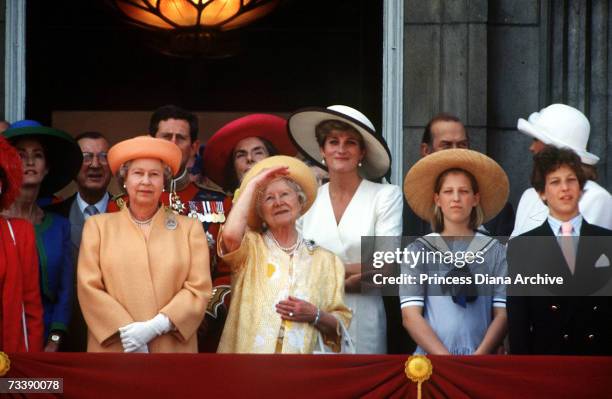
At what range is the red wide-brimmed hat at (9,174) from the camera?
9531 mm

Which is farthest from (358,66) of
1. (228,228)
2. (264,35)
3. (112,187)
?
(228,228)

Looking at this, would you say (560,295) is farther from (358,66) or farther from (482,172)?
(358,66)

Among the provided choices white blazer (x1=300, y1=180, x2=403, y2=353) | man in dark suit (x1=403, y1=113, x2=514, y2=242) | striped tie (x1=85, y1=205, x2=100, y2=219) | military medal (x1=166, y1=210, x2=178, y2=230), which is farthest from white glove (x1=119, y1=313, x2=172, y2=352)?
man in dark suit (x1=403, y1=113, x2=514, y2=242)

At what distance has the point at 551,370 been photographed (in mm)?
9352

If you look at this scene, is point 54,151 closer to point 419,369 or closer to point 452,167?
point 452,167

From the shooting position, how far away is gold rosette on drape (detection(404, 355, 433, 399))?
9352 millimetres

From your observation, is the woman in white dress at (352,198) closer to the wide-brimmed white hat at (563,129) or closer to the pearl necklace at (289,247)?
the pearl necklace at (289,247)

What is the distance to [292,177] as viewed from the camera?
31.9 feet

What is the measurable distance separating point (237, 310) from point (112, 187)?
2630 millimetres

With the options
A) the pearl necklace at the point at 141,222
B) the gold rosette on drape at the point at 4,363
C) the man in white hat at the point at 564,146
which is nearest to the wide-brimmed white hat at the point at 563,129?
the man in white hat at the point at 564,146

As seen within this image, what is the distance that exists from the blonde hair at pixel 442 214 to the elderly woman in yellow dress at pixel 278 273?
611 mm

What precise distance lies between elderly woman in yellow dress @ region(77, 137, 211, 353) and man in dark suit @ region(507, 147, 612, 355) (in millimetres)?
1785

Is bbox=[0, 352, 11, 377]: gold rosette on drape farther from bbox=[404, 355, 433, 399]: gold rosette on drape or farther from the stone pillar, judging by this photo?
the stone pillar

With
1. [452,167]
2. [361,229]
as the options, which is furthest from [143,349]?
[452,167]
